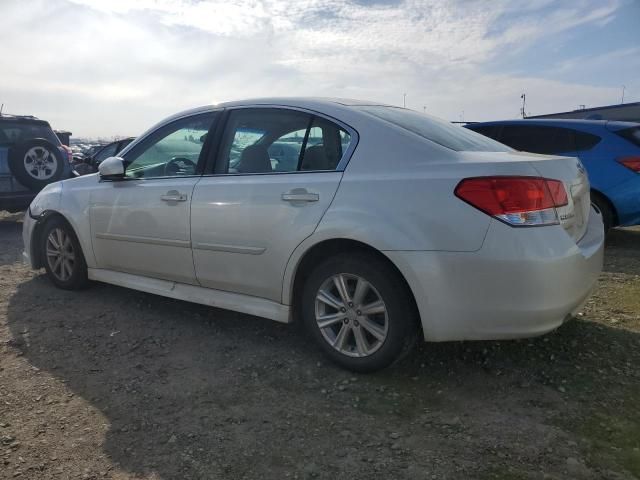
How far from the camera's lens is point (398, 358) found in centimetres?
287

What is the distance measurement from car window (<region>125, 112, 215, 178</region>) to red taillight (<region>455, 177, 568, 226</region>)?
2.00 m

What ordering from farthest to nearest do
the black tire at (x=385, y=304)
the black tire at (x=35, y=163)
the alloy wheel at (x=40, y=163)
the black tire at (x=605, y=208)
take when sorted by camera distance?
the alloy wheel at (x=40, y=163) < the black tire at (x=35, y=163) < the black tire at (x=605, y=208) < the black tire at (x=385, y=304)

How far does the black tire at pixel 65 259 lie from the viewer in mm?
4520

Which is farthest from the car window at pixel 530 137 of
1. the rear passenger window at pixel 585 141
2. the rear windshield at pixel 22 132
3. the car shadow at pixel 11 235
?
the rear windshield at pixel 22 132

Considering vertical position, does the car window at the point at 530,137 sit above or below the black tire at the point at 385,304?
above

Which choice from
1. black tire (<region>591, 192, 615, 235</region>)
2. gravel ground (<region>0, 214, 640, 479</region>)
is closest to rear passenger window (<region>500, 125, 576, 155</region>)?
black tire (<region>591, 192, 615, 235</region>)

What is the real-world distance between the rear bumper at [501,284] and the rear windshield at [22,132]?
7.63 meters

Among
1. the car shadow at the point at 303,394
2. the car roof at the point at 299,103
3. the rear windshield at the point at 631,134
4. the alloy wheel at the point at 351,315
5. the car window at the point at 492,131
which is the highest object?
the car roof at the point at 299,103

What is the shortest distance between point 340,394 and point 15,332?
2497 millimetres

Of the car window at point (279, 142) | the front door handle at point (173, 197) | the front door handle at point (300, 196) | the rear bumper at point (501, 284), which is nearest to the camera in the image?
the rear bumper at point (501, 284)

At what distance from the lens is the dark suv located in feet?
24.8

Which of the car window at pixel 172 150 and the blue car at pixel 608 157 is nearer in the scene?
the car window at pixel 172 150

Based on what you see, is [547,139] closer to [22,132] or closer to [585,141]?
[585,141]

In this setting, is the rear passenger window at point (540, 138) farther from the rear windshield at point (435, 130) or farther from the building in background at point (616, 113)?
the building in background at point (616, 113)
